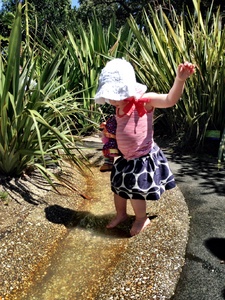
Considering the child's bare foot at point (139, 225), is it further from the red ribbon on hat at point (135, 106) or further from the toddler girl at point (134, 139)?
the red ribbon on hat at point (135, 106)

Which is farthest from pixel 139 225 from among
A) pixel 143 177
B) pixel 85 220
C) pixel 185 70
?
pixel 185 70

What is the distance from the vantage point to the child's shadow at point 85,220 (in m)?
2.49

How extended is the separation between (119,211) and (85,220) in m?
0.27

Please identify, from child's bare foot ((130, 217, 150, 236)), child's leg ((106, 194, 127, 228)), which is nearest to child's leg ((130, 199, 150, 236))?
child's bare foot ((130, 217, 150, 236))

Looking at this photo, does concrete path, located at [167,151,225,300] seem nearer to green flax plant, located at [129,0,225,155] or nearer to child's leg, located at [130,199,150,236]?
child's leg, located at [130,199,150,236]

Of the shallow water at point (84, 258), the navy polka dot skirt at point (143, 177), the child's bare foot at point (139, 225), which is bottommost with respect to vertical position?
the shallow water at point (84, 258)

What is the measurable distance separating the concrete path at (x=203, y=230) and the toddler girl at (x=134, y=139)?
38cm

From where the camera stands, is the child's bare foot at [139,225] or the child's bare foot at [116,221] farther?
the child's bare foot at [116,221]

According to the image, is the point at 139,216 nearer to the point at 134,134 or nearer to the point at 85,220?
the point at 85,220

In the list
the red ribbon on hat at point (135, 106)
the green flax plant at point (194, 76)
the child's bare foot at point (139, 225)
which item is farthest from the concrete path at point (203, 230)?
the red ribbon on hat at point (135, 106)

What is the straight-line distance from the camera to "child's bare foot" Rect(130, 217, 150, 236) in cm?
238

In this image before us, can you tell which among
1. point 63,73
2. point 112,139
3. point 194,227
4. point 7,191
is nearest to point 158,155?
point 112,139

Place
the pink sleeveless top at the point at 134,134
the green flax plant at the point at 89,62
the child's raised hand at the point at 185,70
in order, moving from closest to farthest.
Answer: the child's raised hand at the point at 185,70 → the pink sleeveless top at the point at 134,134 → the green flax plant at the point at 89,62

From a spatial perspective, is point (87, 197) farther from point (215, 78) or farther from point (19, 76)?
point (215, 78)
